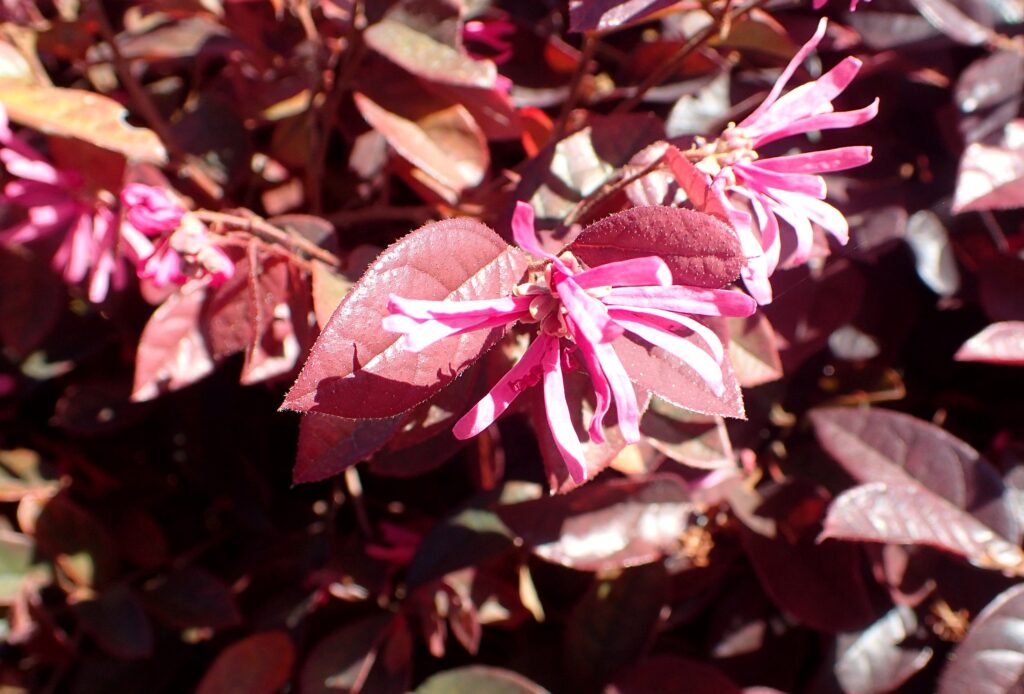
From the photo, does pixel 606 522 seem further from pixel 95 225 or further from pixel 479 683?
pixel 95 225

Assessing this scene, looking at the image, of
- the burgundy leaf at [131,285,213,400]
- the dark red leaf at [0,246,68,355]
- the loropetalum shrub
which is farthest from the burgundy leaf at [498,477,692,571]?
the dark red leaf at [0,246,68,355]

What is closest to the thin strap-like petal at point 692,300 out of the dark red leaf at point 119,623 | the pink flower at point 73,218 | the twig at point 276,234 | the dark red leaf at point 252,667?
the twig at point 276,234

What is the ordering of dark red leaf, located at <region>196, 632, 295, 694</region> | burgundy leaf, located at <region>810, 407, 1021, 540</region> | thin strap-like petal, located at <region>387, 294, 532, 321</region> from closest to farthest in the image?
thin strap-like petal, located at <region>387, 294, 532, 321</region>, burgundy leaf, located at <region>810, 407, 1021, 540</region>, dark red leaf, located at <region>196, 632, 295, 694</region>

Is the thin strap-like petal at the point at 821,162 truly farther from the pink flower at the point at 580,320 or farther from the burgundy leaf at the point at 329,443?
the burgundy leaf at the point at 329,443

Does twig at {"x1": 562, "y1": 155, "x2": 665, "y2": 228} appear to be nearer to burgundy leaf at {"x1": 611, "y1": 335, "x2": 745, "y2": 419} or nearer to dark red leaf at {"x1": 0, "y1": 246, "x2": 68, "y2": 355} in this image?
burgundy leaf at {"x1": 611, "y1": 335, "x2": 745, "y2": 419}

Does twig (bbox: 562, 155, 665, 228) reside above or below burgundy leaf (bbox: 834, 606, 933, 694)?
above

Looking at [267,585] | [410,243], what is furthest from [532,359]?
[267,585]

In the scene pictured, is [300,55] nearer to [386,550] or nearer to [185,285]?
[185,285]
